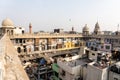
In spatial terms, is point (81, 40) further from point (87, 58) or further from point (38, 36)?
point (87, 58)

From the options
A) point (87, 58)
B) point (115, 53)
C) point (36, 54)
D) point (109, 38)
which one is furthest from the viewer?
point (109, 38)

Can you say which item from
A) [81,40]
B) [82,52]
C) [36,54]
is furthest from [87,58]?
[81,40]

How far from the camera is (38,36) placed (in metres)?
35.1

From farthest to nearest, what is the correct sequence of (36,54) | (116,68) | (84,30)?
(84,30) < (36,54) < (116,68)

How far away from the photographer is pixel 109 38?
40.0m

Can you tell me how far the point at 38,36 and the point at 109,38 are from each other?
20.1 metres

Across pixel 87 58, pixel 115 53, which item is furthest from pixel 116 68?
→ pixel 87 58

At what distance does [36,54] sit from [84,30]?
22863 millimetres

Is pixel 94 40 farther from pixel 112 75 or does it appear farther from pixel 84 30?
pixel 112 75

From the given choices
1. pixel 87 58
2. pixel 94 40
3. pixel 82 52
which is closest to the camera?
pixel 87 58

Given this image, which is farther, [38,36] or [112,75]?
[38,36]

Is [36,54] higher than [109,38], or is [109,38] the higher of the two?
[109,38]

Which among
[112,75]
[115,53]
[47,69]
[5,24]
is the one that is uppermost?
[5,24]

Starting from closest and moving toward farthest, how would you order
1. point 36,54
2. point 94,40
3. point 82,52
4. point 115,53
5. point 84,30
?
point 115,53 → point 82,52 → point 36,54 → point 94,40 → point 84,30
